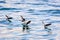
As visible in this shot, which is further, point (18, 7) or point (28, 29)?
point (18, 7)

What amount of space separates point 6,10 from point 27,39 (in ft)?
16.4

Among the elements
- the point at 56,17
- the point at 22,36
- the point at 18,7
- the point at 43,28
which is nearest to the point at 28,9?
the point at 18,7

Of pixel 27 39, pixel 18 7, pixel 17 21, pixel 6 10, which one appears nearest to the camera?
pixel 27 39

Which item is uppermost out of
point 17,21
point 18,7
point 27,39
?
point 18,7

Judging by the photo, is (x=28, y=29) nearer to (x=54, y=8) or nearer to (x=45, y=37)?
(x=45, y=37)

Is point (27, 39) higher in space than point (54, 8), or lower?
lower

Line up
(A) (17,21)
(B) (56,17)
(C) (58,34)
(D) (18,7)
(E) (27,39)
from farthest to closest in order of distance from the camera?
(D) (18,7), (B) (56,17), (A) (17,21), (C) (58,34), (E) (27,39)

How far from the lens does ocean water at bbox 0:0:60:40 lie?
889cm

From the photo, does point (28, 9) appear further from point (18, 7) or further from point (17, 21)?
point (17, 21)

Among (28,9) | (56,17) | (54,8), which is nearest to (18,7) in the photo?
(28,9)

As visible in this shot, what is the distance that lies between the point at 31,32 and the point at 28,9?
14.5 feet

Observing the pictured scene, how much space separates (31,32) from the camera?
364 inches

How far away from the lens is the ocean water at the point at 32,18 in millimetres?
8891

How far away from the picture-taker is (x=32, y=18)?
451 inches
